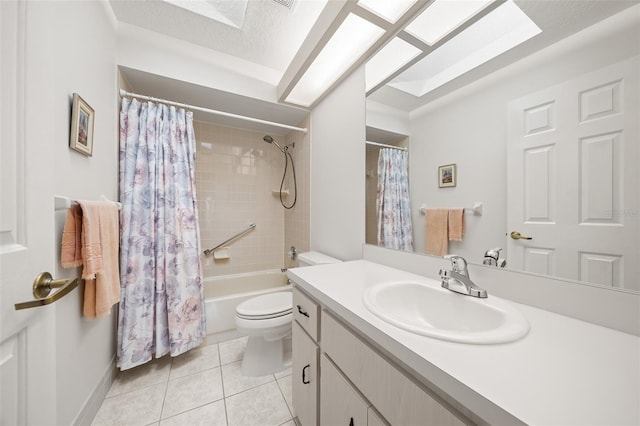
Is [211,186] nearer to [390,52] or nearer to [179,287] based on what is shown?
[179,287]

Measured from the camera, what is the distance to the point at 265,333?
57.1 inches

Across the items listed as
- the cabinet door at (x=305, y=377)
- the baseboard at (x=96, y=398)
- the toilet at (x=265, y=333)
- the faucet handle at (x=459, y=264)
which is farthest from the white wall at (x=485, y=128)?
the baseboard at (x=96, y=398)

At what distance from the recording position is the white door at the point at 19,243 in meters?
0.43

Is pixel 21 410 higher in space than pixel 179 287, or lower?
higher

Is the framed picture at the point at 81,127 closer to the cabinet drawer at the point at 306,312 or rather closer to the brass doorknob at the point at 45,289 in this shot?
the brass doorknob at the point at 45,289

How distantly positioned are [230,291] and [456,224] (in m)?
2.22

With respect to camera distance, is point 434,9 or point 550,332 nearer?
point 550,332

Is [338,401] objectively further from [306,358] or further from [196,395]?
[196,395]

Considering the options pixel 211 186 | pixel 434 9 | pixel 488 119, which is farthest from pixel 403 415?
pixel 211 186

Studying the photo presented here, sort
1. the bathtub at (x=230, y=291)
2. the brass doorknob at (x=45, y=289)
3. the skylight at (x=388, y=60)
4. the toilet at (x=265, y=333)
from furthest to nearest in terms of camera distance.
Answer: the bathtub at (x=230, y=291) < the toilet at (x=265, y=333) < the skylight at (x=388, y=60) < the brass doorknob at (x=45, y=289)

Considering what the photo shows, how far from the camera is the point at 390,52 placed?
122 cm

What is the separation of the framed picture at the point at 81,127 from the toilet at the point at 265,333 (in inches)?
49.0

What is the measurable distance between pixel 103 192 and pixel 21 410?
3.86ft

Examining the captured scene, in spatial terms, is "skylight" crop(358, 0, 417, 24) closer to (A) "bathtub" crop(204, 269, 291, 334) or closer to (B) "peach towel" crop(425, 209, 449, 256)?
(B) "peach towel" crop(425, 209, 449, 256)
